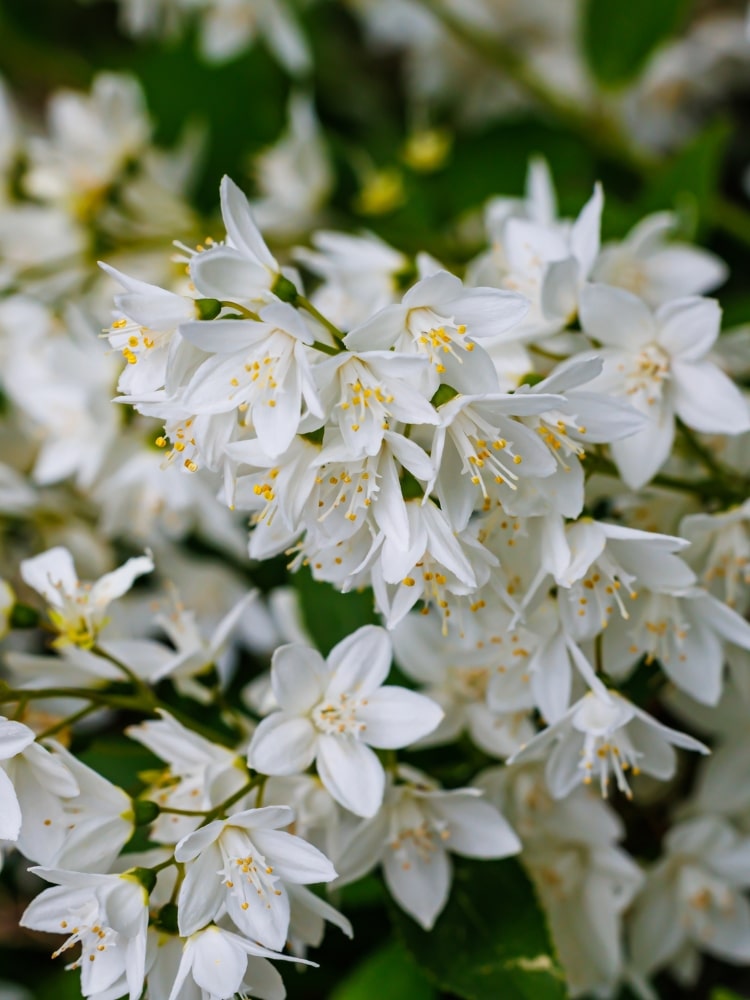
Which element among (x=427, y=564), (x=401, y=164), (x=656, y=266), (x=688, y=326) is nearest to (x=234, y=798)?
(x=427, y=564)

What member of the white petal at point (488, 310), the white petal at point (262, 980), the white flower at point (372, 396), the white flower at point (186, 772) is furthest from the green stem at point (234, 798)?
the white petal at point (488, 310)

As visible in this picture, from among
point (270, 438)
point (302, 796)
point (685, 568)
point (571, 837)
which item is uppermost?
point (270, 438)

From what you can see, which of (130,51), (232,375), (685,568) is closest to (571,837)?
(685,568)

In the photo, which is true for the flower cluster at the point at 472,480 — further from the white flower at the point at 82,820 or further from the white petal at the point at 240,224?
the white flower at the point at 82,820

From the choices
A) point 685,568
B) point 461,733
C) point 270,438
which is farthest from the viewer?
point 461,733

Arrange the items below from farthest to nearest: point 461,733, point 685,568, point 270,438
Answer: point 461,733, point 685,568, point 270,438

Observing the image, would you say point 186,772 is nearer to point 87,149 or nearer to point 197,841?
point 197,841

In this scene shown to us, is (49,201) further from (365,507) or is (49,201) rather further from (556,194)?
(365,507)

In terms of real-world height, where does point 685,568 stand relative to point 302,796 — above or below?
above
